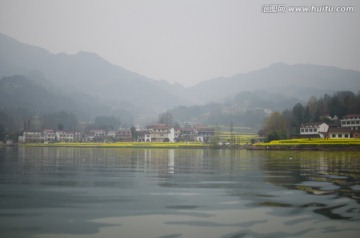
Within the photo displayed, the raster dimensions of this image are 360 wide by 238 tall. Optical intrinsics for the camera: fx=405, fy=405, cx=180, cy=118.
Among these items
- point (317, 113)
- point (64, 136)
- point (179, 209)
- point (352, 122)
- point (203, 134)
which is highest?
point (317, 113)

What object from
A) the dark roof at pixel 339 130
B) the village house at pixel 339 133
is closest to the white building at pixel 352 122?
the dark roof at pixel 339 130

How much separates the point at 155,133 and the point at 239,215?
96.6 m

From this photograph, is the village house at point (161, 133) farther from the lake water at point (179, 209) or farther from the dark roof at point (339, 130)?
the lake water at point (179, 209)

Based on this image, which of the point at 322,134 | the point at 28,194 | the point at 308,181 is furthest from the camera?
the point at 322,134

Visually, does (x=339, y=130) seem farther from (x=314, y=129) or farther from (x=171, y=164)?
(x=171, y=164)

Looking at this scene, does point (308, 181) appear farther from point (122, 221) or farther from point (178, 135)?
point (178, 135)

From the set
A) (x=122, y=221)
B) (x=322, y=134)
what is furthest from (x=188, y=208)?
(x=322, y=134)

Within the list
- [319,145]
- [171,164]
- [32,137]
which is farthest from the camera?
[32,137]

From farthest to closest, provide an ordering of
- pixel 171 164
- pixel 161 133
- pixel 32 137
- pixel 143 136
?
pixel 32 137
pixel 143 136
pixel 161 133
pixel 171 164

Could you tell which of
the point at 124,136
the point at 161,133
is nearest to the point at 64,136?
the point at 124,136

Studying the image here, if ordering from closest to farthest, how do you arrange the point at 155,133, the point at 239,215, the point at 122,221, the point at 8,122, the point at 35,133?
the point at 122,221
the point at 239,215
the point at 155,133
the point at 35,133
the point at 8,122

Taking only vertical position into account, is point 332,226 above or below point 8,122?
below

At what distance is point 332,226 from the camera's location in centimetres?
905

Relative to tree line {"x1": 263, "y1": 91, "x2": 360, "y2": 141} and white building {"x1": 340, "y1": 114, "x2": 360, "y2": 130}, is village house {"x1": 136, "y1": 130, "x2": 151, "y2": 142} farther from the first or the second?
white building {"x1": 340, "y1": 114, "x2": 360, "y2": 130}
